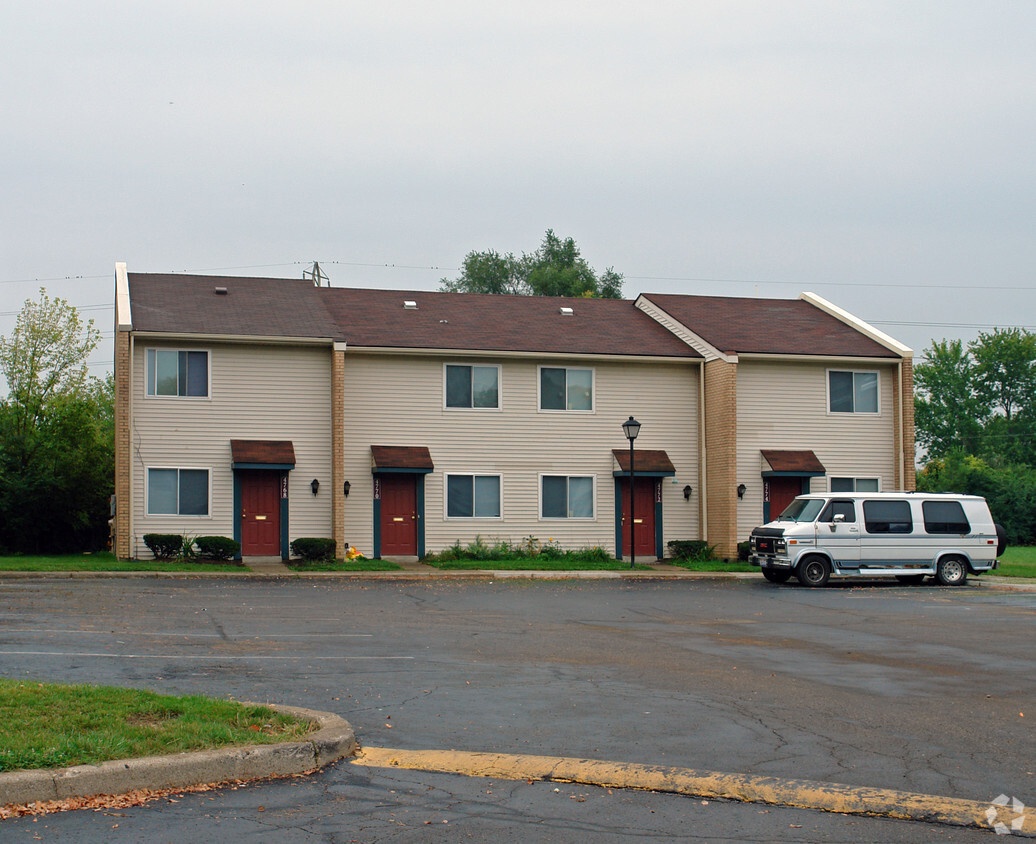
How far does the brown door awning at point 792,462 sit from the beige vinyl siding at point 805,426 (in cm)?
31

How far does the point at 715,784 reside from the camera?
7.02 m

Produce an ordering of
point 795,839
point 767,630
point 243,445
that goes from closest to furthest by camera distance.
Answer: point 795,839 → point 767,630 → point 243,445

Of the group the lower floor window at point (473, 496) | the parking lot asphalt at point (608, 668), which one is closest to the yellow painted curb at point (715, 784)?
the parking lot asphalt at point (608, 668)

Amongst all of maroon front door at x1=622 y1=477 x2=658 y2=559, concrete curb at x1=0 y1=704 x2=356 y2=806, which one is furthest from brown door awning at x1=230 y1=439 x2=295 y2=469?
concrete curb at x1=0 y1=704 x2=356 y2=806

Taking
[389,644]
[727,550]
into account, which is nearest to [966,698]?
[389,644]

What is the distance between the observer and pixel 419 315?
1294 inches

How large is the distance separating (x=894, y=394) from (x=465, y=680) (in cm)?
2552

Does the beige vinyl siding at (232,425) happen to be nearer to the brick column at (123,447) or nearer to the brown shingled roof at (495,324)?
the brick column at (123,447)

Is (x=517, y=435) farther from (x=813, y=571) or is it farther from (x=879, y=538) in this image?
(x=879, y=538)

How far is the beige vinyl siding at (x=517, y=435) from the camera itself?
29906mm

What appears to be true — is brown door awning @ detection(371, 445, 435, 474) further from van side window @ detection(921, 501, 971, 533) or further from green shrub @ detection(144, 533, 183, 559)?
van side window @ detection(921, 501, 971, 533)

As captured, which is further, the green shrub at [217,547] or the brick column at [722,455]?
the brick column at [722,455]

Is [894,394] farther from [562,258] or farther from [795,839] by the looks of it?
[562,258]


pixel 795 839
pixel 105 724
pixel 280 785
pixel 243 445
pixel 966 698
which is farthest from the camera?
pixel 243 445
